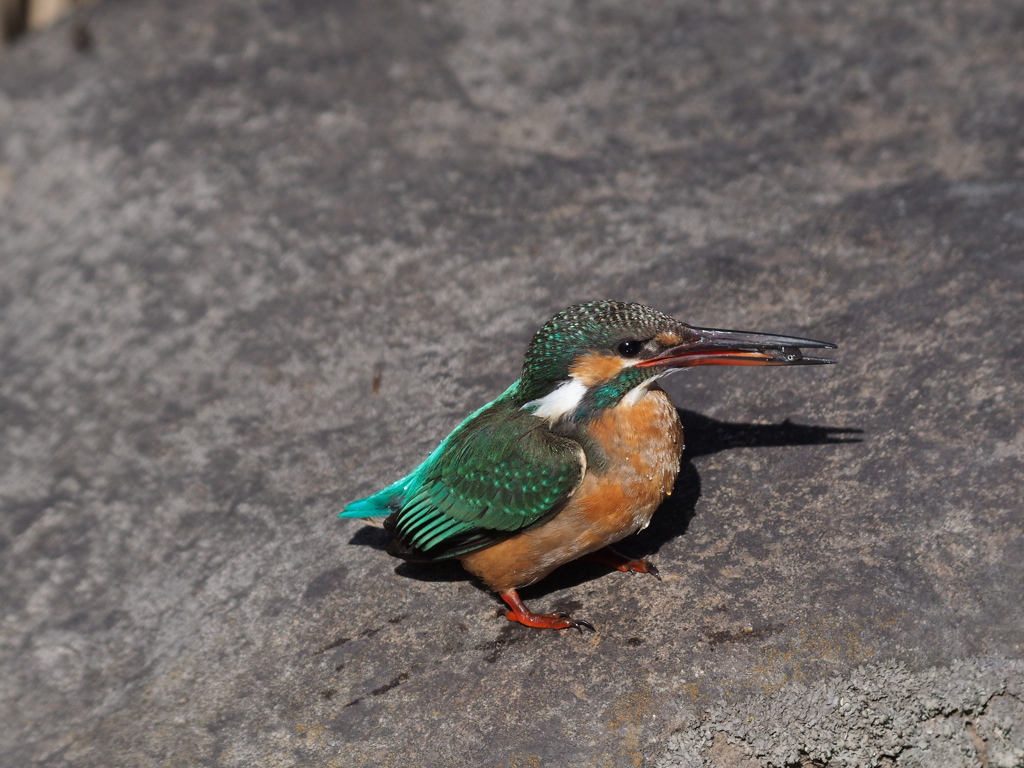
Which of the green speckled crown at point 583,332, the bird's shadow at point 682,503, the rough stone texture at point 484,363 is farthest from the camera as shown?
the bird's shadow at point 682,503

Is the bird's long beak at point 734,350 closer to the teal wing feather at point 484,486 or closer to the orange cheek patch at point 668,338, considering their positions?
the orange cheek patch at point 668,338

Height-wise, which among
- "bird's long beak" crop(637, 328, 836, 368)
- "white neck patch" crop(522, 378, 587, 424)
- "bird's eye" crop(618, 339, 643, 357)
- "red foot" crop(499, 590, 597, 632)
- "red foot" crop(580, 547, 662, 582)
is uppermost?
"bird's eye" crop(618, 339, 643, 357)

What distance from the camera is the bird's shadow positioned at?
3.77 m

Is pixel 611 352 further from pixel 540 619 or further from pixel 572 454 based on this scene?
pixel 540 619

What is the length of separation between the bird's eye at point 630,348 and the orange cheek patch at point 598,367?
0.03 metres

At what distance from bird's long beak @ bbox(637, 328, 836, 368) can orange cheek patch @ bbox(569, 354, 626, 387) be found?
8cm

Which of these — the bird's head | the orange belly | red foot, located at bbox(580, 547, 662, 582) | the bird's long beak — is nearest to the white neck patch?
the bird's head

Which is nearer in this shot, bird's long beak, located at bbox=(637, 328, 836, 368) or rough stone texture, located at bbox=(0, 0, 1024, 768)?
rough stone texture, located at bbox=(0, 0, 1024, 768)

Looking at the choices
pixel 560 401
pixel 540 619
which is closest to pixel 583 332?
pixel 560 401

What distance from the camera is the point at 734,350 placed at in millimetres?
3566

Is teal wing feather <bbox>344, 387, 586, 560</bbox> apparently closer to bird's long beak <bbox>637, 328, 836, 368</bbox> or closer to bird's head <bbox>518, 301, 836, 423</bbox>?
bird's head <bbox>518, 301, 836, 423</bbox>

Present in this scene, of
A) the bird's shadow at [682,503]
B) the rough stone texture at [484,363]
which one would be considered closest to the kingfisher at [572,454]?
the bird's shadow at [682,503]

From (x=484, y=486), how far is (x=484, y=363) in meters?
1.36

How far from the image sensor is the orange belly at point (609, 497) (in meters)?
3.37
